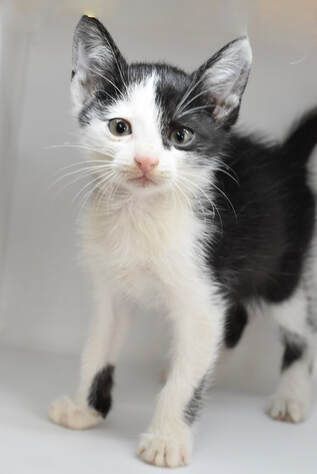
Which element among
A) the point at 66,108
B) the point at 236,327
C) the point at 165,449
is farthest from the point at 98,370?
the point at 66,108

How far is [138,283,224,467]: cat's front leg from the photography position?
1.55m

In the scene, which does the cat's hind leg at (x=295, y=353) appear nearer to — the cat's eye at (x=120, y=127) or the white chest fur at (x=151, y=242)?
the white chest fur at (x=151, y=242)

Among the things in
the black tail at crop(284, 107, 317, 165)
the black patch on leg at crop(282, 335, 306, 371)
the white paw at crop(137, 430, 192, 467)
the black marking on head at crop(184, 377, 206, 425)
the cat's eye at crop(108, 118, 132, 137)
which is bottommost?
the black patch on leg at crop(282, 335, 306, 371)

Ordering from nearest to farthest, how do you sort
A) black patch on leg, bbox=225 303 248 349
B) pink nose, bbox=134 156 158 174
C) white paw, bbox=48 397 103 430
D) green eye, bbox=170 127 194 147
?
1. pink nose, bbox=134 156 158 174
2. green eye, bbox=170 127 194 147
3. white paw, bbox=48 397 103 430
4. black patch on leg, bbox=225 303 248 349

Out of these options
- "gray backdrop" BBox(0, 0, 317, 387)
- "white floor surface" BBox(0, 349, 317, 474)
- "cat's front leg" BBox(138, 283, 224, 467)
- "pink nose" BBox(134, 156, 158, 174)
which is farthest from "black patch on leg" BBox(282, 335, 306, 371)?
"pink nose" BBox(134, 156, 158, 174)

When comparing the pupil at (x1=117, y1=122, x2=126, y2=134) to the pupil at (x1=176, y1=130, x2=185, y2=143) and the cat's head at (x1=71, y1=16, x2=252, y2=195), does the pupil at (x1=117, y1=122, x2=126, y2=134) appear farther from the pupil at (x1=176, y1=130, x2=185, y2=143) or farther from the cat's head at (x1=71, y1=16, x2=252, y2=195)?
the pupil at (x1=176, y1=130, x2=185, y2=143)

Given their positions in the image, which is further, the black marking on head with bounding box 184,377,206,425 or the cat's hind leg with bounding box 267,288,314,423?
the cat's hind leg with bounding box 267,288,314,423

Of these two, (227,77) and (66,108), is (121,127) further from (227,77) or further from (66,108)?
(66,108)

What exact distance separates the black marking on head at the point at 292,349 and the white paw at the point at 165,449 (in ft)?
1.81

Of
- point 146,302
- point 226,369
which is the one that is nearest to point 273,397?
point 226,369

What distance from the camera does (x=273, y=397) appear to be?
191 centimetres

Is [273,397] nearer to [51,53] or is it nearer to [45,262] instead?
[45,262]

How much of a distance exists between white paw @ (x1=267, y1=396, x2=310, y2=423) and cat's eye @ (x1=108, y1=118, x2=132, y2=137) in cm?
82

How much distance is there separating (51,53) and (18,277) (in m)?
0.67
